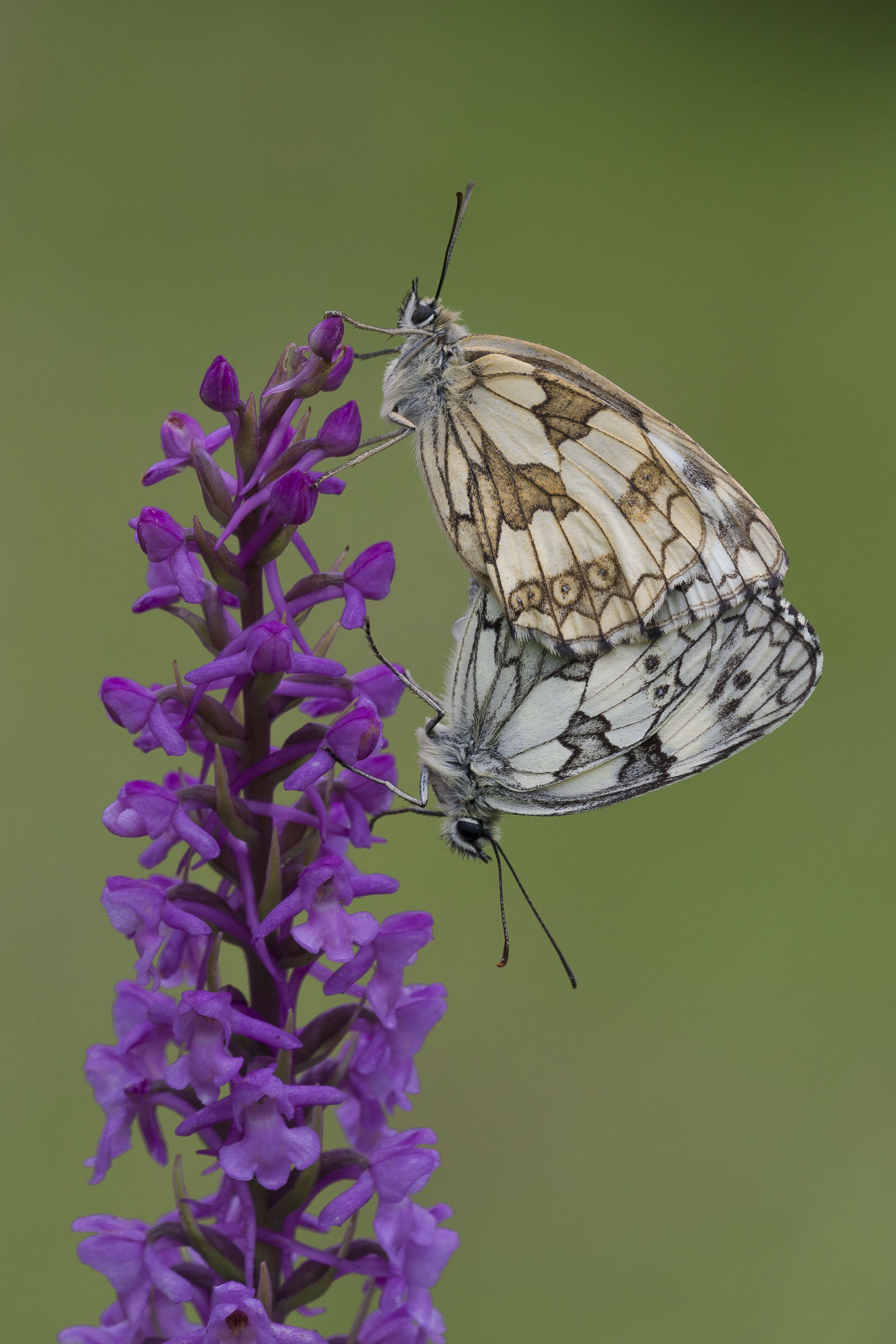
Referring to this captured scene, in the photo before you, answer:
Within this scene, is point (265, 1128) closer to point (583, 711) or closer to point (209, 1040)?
point (209, 1040)

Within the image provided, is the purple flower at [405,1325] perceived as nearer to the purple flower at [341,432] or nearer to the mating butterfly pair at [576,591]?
the mating butterfly pair at [576,591]

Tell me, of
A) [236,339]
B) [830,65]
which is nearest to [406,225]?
[236,339]

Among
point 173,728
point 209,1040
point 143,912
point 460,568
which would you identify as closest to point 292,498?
point 173,728

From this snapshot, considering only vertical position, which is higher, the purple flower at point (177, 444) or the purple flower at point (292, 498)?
the purple flower at point (177, 444)

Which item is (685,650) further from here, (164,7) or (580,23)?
(580,23)

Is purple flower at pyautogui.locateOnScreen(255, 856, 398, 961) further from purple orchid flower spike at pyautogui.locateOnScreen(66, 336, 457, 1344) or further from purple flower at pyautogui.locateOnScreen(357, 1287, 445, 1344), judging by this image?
purple flower at pyautogui.locateOnScreen(357, 1287, 445, 1344)

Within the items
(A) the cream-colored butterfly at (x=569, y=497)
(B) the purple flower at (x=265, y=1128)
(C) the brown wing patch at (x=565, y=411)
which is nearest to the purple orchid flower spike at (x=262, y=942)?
(B) the purple flower at (x=265, y=1128)

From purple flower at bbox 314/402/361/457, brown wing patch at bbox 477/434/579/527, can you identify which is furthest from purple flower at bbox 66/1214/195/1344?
brown wing patch at bbox 477/434/579/527

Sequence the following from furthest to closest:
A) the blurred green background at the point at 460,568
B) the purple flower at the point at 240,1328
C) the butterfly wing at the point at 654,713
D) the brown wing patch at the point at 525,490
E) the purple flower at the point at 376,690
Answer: the blurred green background at the point at 460,568, the brown wing patch at the point at 525,490, the butterfly wing at the point at 654,713, the purple flower at the point at 376,690, the purple flower at the point at 240,1328
